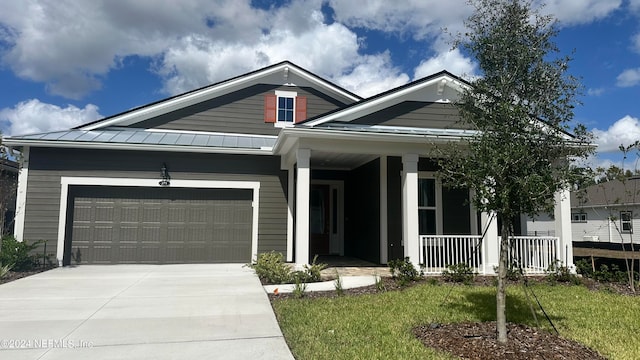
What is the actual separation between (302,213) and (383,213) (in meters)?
2.71

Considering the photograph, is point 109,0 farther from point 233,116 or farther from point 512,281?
point 512,281

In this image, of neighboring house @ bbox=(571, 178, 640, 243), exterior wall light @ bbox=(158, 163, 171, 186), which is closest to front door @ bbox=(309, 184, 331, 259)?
exterior wall light @ bbox=(158, 163, 171, 186)

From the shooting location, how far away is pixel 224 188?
35.6 feet

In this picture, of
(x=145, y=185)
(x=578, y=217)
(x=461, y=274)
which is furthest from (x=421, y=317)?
(x=578, y=217)

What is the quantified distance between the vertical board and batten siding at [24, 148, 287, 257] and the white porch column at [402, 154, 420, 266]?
3.55 m

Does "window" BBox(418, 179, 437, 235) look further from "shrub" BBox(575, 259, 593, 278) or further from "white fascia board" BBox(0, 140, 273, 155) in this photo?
"white fascia board" BBox(0, 140, 273, 155)

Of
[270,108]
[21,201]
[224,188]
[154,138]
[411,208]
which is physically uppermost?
[270,108]

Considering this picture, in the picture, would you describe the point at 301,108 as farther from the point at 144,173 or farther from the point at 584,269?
the point at 584,269

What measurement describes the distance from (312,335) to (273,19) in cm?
1033

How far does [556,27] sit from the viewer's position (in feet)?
15.6

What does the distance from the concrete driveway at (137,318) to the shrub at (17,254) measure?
878 millimetres

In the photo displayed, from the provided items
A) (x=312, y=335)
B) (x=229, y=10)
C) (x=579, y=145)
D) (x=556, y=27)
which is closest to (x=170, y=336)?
(x=312, y=335)

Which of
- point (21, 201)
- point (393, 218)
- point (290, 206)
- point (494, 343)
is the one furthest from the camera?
point (290, 206)

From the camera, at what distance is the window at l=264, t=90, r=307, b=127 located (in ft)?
41.3
